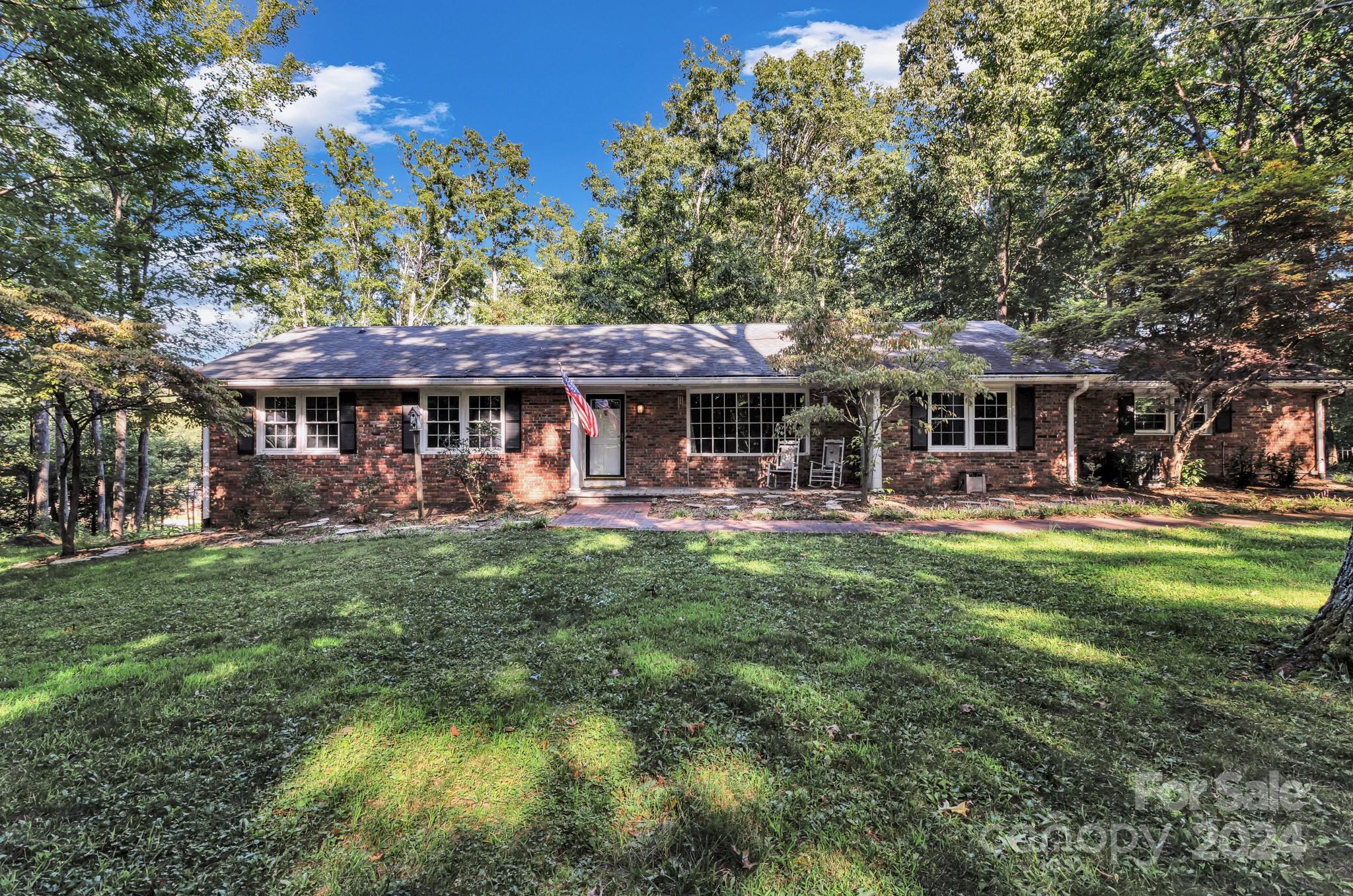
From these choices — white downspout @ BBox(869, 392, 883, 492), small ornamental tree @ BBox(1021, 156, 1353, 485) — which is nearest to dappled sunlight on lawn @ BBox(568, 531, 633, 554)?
white downspout @ BBox(869, 392, 883, 492)

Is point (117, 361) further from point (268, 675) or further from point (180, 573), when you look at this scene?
point (268, 675)

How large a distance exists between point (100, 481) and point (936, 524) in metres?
19.0

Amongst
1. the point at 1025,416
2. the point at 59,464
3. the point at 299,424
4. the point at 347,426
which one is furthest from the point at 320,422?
the point at 1025,416

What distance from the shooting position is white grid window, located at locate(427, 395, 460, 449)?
1071 centimetres

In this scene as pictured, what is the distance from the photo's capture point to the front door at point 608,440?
37.4 feet

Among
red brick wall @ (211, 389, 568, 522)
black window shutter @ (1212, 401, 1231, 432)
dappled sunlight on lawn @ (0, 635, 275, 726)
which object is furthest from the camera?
black window shutter @ (1212, 401, 1231, 432)

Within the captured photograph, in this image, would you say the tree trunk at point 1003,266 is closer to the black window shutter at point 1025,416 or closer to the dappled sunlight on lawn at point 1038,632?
the black window shutter at point 1025,416

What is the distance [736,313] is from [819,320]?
39.6ft

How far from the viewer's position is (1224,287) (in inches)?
305

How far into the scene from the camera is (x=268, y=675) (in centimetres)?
320

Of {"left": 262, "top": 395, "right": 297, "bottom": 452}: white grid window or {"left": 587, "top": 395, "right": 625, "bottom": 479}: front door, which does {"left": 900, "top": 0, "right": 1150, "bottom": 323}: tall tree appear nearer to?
{"left": 587, "top": 395, "right": 625, "bottom": 479}: front door

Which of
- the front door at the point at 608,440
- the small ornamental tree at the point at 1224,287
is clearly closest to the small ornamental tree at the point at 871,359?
the small ornamental tree at the point at 1224,287

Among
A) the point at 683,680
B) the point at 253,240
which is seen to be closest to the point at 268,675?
the point at 683,680

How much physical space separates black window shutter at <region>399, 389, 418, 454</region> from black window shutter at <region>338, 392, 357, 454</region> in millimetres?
909
